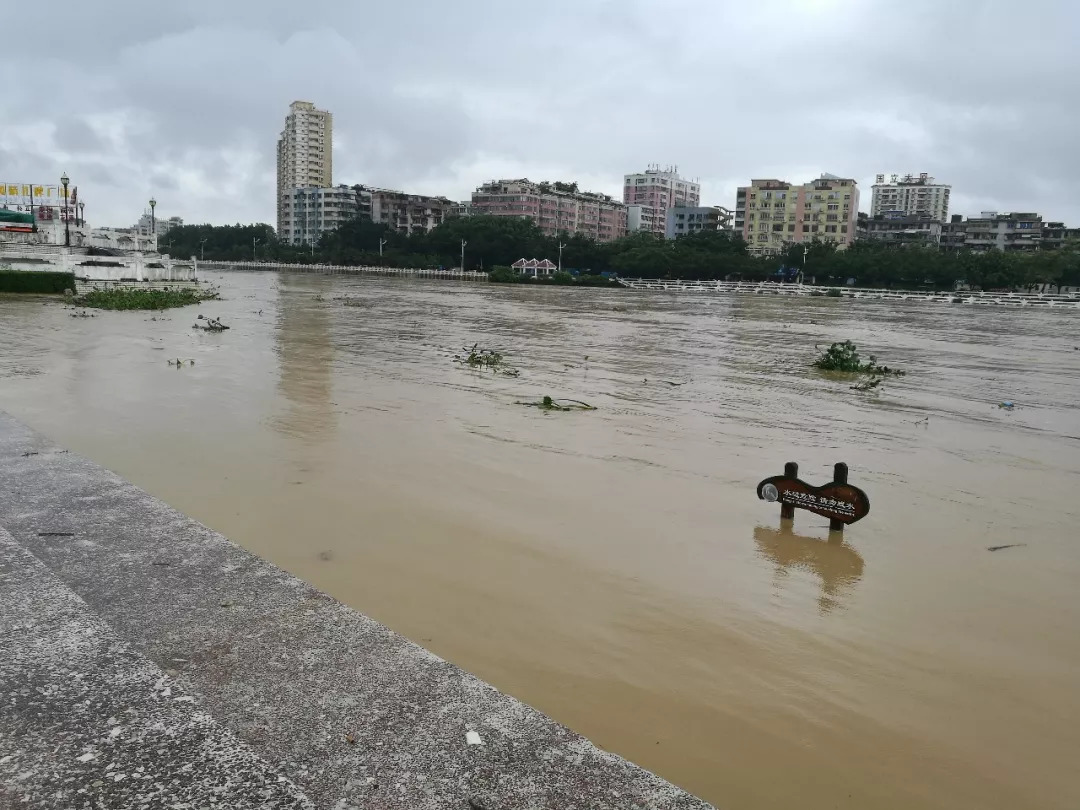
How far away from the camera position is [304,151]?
604 ft

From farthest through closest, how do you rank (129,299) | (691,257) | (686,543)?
(691,257), (129,299), (686,543)

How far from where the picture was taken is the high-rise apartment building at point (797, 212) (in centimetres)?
12850

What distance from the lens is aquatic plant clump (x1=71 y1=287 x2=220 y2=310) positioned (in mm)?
30578

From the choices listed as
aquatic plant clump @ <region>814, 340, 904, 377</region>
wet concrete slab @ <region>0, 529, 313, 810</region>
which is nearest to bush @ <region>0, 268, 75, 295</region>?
aquatic plant clump @ <region>814, 340, 904, 377</region>

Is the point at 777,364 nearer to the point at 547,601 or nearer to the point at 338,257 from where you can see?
the point at 547,601

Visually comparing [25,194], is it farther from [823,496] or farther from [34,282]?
[823,496]

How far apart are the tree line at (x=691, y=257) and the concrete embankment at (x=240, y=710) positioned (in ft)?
317

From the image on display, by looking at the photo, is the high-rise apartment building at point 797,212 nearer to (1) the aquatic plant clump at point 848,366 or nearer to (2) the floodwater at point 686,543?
(1) the aquatic plant clump at point 848,366

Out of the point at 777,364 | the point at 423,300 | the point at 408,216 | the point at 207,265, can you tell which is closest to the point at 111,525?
the point at 777,364

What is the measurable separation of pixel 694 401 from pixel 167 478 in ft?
30.4

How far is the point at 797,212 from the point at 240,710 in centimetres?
14027

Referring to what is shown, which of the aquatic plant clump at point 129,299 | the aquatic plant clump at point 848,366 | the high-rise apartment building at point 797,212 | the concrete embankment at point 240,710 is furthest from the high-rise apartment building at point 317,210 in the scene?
the concrete embankment at point 240,710

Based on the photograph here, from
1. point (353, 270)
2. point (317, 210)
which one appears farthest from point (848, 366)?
point (317, 210)

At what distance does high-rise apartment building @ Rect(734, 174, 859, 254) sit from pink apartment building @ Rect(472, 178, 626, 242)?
76.3 feet
